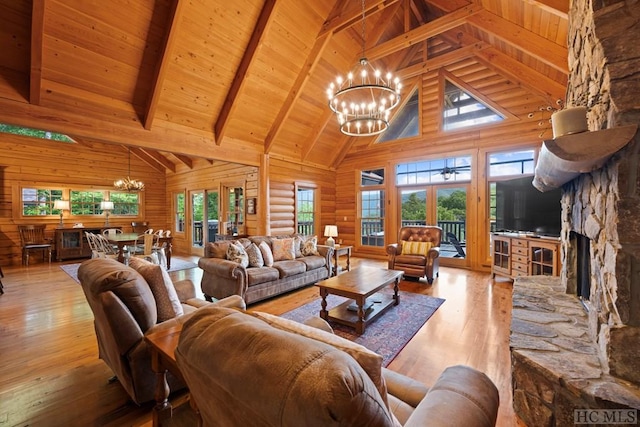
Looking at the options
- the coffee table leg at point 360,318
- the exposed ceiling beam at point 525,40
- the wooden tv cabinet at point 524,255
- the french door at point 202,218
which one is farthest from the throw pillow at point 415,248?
the french door at point 202,218

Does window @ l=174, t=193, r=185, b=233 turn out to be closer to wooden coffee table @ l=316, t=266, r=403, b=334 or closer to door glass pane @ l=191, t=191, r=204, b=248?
door glass pane @ l=191, t=191, r=204, b=248

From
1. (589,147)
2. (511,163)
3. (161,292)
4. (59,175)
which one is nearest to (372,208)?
(511,163)

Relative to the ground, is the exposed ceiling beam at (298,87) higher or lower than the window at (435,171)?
higher

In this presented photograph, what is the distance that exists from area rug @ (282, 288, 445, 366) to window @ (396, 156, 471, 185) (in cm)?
345

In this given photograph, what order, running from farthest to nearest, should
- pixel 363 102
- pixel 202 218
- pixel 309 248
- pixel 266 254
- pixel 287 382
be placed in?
pixel 202 218 → pixel 309 248 → pixel 266 254 → pixel 363 102 → pixel 287 382

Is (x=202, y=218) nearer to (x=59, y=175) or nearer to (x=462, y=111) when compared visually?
(x=59, y=175)

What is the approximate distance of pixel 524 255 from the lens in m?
4.32

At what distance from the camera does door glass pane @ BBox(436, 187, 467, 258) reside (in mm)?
6176

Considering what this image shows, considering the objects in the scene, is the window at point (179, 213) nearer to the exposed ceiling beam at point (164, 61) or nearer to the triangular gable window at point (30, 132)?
the triangular gable window at point (30, 132)

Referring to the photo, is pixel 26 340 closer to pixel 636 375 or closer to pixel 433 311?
pixel 433 311

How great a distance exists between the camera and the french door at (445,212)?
6184 millimetres

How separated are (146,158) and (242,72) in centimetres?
640

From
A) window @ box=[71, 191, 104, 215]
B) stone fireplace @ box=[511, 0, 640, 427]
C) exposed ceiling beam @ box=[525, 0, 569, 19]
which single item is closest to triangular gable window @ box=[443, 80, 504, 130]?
exposed ceiling beam @ box=[525, 0, 569, 19]

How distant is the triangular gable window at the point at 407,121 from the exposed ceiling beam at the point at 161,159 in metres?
7.27
